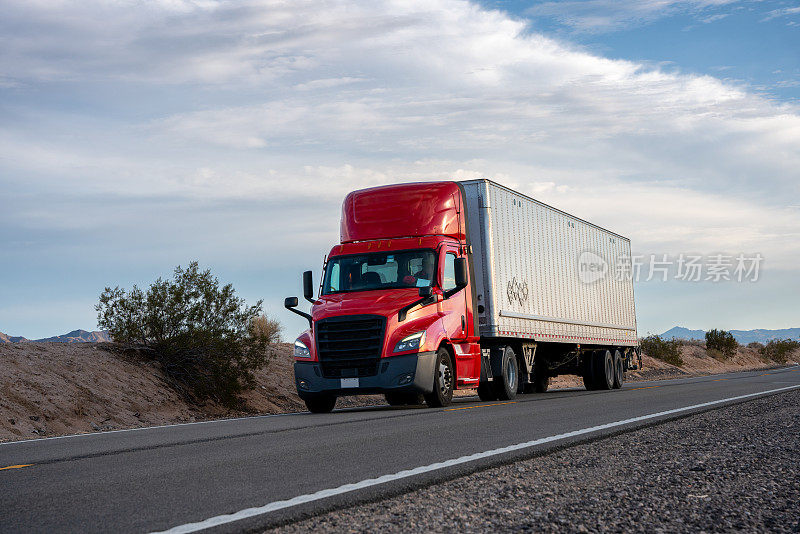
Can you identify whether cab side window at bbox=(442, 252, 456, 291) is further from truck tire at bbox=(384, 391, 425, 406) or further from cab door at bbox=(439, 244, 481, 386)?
truck tire at bbox=(384, 391, 425, 406)

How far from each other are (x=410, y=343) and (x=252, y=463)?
671 cm

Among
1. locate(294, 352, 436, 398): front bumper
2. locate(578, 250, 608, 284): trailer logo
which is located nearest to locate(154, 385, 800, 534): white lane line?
locate(294, 352, 436, 398): front bumper

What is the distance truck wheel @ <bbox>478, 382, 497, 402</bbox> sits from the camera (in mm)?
17688

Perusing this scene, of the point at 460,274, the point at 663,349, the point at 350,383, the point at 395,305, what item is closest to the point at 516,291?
the point at 460,274

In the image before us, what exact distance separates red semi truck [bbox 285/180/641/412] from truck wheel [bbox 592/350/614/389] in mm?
2353

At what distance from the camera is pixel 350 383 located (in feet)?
46.8

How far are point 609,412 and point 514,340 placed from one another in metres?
5.92

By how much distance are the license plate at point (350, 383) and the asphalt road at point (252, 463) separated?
3.47ft

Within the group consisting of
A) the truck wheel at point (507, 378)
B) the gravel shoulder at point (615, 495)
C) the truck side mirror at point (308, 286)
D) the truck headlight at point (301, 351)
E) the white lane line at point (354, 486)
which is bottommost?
the gravel shoulder at point (615, 495)

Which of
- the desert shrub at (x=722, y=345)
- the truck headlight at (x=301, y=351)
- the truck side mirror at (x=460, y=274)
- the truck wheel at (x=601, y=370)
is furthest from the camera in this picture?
the desert shrub at (x=722, y=345)

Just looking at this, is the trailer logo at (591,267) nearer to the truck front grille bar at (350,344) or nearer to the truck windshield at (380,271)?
the truck windshield at (380,271)

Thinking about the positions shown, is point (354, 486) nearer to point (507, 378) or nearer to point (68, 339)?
point (507, 378)

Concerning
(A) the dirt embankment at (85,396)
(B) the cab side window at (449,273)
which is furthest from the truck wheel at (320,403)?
(A) the dirt embankment at (85,396)

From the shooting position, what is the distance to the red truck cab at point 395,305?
14164 millimetres
